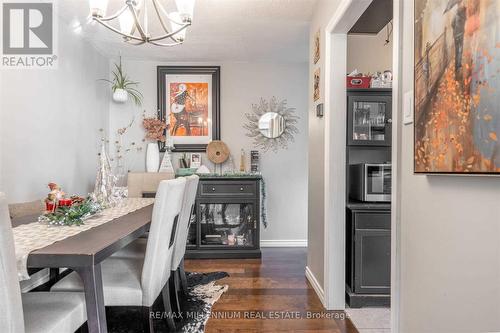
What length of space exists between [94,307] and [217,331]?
0.97m

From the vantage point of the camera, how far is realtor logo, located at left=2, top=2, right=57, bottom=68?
98.3 inches

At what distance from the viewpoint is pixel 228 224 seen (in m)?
3.82

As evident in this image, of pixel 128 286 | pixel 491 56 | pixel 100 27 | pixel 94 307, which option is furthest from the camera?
pixel 100 27

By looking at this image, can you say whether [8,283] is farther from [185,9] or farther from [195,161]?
[195,161]

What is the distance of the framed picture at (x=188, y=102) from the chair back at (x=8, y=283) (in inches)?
126

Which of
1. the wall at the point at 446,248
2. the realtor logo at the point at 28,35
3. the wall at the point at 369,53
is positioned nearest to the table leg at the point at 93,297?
the wall at the point at 446,248

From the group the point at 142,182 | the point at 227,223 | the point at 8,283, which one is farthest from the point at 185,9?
the point at 227,223

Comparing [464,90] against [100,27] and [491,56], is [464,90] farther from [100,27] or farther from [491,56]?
[100,27]

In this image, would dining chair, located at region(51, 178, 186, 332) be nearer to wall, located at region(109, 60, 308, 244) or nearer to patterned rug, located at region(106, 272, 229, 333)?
patterned rug, located at region(106, 272, 229, 333)

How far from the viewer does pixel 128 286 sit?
1602 millimetres

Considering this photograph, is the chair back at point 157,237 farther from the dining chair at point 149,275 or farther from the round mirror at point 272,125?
the round mirror at point 272,125

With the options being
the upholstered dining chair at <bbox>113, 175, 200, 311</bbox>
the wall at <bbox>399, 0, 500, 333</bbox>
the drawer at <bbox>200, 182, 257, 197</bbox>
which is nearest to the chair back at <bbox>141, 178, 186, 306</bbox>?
the upholstered dining chair at <bbox>113, 175, 200, 311</bbox>

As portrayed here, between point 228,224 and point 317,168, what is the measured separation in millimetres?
1541

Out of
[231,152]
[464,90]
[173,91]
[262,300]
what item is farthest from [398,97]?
[173,91]
